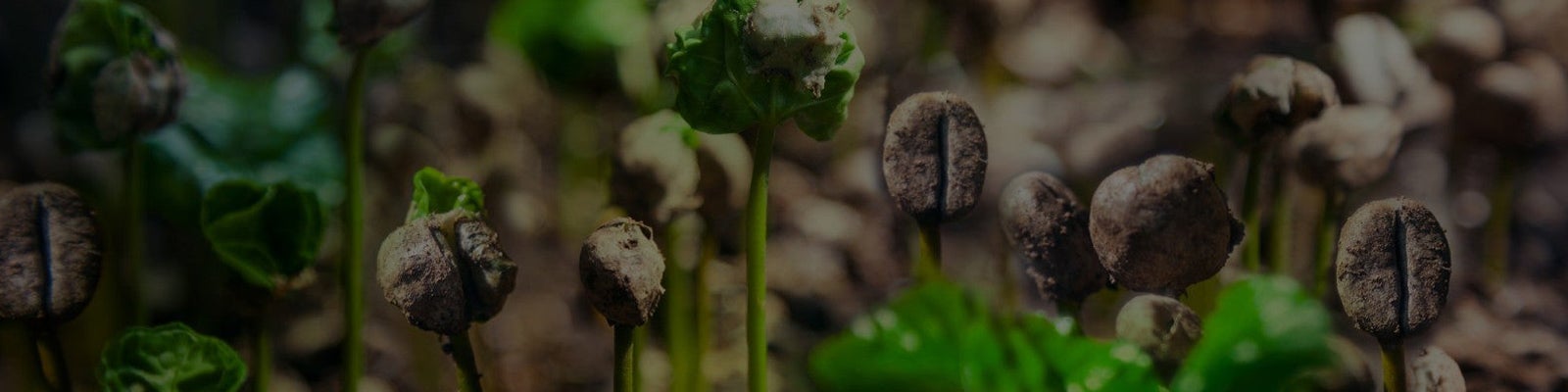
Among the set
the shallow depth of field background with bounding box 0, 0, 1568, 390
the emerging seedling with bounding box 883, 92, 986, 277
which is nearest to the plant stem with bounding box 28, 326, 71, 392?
the shallow depth of field background with bounding box 0, 0, 1568, 390

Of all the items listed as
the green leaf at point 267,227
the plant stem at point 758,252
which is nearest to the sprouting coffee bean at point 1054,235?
the plant stem at point 758,252

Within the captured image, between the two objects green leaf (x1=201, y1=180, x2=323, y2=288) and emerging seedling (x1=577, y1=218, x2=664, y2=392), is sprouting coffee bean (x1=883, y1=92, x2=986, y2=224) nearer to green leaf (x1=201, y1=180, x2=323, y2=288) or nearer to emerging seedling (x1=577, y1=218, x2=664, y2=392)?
emerging seedling (x1=577, y1=218, x2=664, y2=392)

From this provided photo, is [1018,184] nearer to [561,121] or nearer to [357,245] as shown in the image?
[357,245]

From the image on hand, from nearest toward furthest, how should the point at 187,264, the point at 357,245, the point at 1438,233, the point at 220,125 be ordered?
the point at 1438,233, the point at 357,245, the point at 187,264, the point at 220,125

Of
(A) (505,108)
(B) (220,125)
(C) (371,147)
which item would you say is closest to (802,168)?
(A) (505,108)

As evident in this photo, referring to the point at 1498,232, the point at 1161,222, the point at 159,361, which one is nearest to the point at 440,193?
the point at 159,361

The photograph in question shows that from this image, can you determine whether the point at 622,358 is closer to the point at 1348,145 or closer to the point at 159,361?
the point at 159,361
